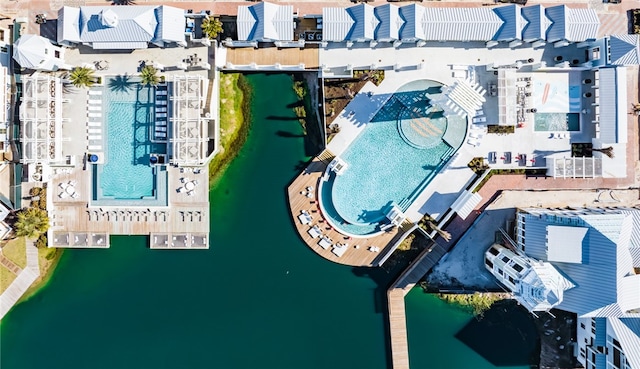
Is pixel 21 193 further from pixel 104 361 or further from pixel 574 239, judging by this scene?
pixel 574 239

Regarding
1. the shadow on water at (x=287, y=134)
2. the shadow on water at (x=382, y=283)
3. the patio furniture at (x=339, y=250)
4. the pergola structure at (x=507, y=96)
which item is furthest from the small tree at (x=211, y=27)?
the pergola structure at (x=507, y=96)

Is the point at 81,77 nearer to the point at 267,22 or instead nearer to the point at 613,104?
the point at 267,22

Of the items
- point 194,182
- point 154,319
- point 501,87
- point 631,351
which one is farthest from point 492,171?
point 154,319

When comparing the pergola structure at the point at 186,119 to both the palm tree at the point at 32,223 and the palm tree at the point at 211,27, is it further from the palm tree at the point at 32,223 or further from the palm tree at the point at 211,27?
the palm tree at the point at 32,223

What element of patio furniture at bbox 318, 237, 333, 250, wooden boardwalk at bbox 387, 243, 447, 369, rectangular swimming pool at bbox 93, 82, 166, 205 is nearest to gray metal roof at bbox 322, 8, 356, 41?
rectangular swimming pool at bbox 93, 82, 166, 205

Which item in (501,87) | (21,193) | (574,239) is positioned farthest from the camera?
(21,193)

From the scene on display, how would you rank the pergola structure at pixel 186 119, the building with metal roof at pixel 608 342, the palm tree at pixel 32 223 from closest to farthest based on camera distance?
the building with metal roof at pixel 608 342
the pergola structure at pixel 186 119
the palm tree at pixel 32 223

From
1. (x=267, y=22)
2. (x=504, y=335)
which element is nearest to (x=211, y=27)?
(x=267, y=22)
